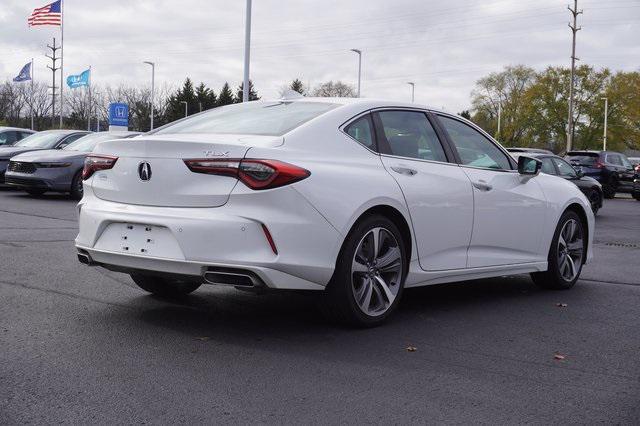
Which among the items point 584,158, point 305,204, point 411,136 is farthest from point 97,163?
point 584,158

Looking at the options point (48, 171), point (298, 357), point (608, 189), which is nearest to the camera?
point (298, 357)

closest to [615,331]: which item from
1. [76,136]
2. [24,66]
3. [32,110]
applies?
[76,136]

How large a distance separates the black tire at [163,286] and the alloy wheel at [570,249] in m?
3.32

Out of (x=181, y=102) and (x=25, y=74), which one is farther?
(x=181, y=102)

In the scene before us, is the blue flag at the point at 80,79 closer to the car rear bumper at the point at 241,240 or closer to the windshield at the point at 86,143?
the windshield at the point at 86,143

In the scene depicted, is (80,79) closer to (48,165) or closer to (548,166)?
(48,165)

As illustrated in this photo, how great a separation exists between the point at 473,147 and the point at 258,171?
2.41 m

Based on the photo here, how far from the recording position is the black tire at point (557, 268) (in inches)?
279

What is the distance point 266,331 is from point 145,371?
1.16m

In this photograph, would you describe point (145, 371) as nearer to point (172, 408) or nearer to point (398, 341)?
point (172, 408)

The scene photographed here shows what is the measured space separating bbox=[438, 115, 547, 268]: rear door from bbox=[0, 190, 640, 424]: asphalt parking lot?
16.6 inches

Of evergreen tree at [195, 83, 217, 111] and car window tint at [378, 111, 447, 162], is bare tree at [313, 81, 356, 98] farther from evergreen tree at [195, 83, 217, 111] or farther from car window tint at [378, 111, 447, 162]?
car window tint at [378, 111, 447, 162]

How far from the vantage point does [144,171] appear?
4.84 m

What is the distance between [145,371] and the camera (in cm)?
401
